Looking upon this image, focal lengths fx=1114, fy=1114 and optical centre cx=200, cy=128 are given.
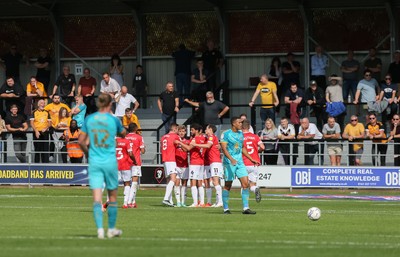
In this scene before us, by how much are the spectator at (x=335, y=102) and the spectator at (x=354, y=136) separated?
0.86 meters

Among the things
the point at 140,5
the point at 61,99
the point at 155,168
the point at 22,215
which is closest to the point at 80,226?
the point at 22,215

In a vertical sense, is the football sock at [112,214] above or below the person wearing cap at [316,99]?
below

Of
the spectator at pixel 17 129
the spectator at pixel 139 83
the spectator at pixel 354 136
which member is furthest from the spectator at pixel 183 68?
the spectator at pixel 354 136

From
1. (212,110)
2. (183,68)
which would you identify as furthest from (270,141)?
(183,68)

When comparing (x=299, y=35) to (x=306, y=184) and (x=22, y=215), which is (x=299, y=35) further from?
(x=22, y=215)

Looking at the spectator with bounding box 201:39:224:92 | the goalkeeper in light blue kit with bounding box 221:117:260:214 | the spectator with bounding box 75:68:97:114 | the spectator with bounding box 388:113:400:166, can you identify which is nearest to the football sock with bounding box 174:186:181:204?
the goalkeeper in light blue kit with bounding box 221:117:260:214

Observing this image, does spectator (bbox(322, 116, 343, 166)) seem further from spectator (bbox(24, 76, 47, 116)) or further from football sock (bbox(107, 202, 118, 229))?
football sock (bbox(107, 202, 118, 229))

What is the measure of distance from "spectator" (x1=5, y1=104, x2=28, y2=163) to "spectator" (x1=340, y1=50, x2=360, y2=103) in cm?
1100

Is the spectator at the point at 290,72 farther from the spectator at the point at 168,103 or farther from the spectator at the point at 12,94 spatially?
the spectator at the point at 12,94

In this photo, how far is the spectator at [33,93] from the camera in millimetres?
39125

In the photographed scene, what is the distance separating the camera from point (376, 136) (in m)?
35.0

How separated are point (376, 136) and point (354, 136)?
730 millimetres

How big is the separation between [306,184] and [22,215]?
→ 1393 cm

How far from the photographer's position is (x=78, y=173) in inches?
1412
